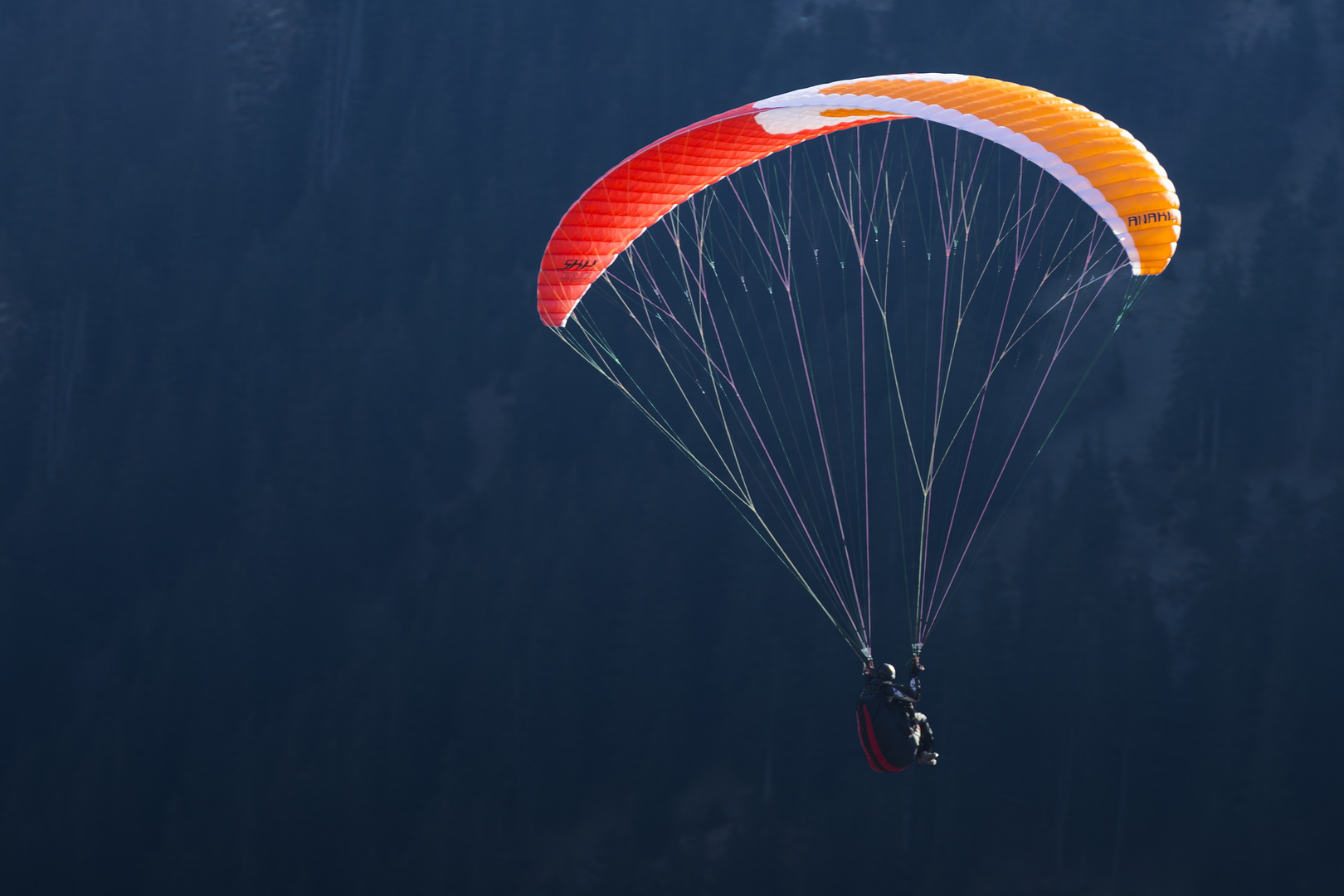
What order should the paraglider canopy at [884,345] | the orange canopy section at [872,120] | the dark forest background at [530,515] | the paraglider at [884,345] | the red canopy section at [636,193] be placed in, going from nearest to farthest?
the orange canopy section at [872,120] → the red canopy section at [636,193] → the dark forest background at [530,515] → the paraglider at [884,345] → the paraglider canopy at [884,345]

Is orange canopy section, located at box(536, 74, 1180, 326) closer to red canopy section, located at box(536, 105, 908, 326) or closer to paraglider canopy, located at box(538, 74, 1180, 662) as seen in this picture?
red canopy section, located at box(536, 105, 908, 326)

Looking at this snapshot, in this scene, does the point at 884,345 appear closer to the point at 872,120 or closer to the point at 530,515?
the point at 530,515

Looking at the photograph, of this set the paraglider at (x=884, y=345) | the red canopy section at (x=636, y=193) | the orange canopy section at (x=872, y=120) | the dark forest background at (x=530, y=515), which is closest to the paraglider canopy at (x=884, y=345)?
the paraglider at (x=884, y=345)

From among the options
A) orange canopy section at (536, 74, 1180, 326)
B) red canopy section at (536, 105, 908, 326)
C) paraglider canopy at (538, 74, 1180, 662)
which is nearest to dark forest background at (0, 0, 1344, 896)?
paraglider canopy at (538, 74, 1180, 662)

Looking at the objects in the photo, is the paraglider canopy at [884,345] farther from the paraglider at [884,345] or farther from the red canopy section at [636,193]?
the red canopy section at [636,193]

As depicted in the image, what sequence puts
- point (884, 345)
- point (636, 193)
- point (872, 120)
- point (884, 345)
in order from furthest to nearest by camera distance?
point (884, 345) → point (884, 345) → point (636, 193) → point (872, 120)

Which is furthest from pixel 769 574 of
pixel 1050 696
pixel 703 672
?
pixel 1050 696

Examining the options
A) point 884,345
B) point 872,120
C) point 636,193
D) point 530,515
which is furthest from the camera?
point 530,515

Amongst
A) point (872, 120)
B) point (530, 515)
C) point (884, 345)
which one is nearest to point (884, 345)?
point (884, 345)
